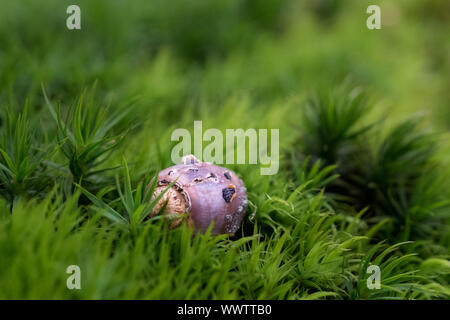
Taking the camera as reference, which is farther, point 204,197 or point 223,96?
point 223,96

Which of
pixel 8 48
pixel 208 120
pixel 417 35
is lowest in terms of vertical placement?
pixel 208 120

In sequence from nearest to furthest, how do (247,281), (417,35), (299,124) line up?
(247,281) < (299,124) < (417,35)

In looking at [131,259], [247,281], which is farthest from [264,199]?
[131,259]

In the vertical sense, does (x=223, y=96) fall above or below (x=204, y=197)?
above

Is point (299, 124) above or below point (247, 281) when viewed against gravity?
above
